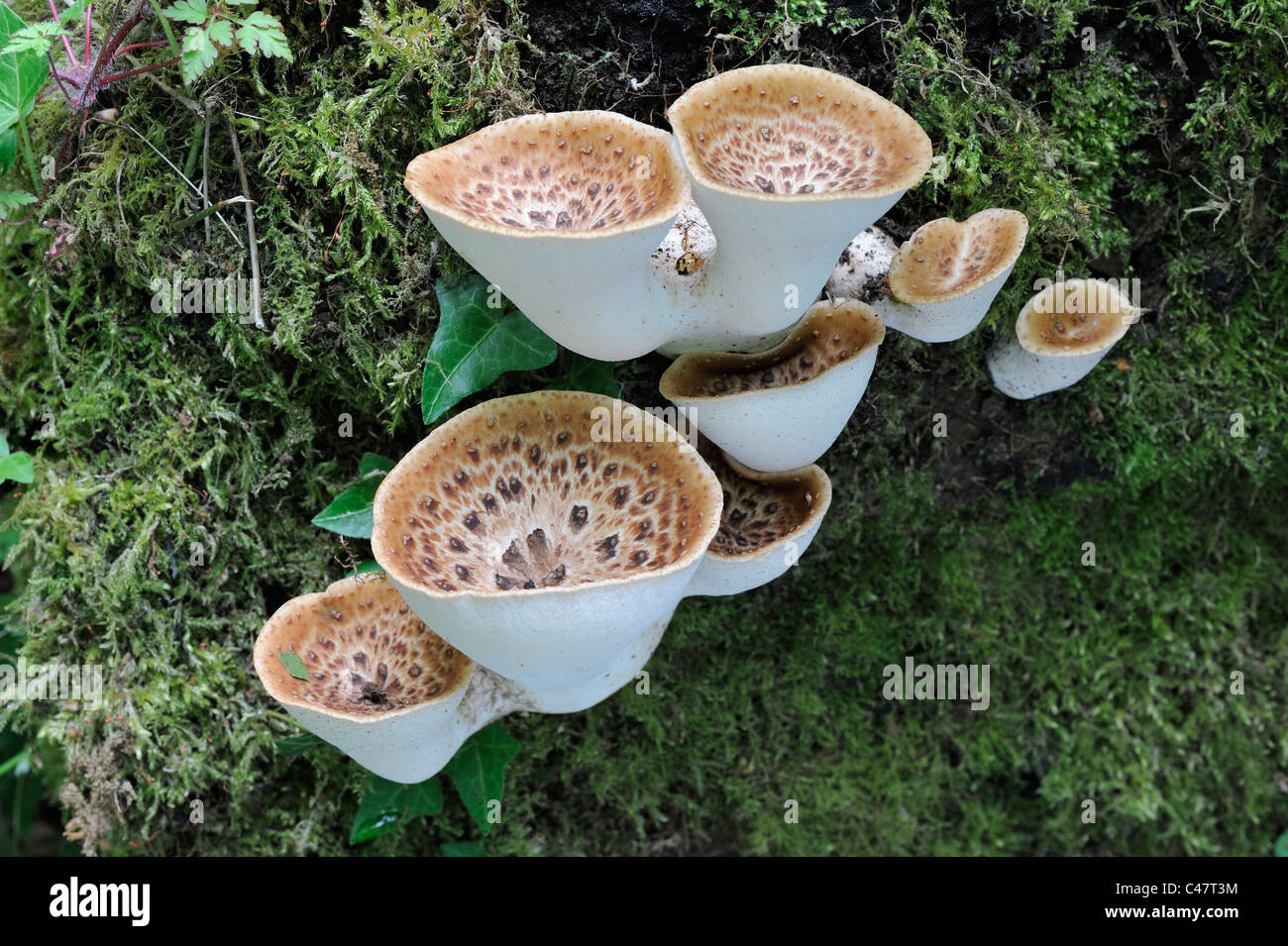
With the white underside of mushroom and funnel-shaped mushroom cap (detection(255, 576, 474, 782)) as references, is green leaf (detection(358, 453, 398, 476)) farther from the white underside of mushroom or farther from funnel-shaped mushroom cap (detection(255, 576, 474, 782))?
the white underside of mushroom

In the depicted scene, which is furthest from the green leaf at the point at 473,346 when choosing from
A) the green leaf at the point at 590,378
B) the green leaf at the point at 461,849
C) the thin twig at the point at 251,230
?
the green leaf at the point at 461,849

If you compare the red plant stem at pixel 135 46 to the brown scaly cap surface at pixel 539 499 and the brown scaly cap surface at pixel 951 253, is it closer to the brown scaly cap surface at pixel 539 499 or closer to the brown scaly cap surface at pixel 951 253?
the brown scaly cap surface at pixel 539 499

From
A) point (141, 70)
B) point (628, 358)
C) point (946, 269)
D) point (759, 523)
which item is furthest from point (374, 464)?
point (946, 269)

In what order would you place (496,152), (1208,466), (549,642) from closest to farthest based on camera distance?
(549,642)
(496,152)
(1208,466)

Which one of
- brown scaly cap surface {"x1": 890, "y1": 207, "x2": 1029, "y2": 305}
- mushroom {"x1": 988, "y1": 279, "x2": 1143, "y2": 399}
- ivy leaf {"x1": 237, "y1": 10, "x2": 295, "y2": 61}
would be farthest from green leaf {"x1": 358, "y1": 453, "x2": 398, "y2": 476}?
mushroom {"x1": 988, "y1": 279, "x2": 1143, "y2": 399}
